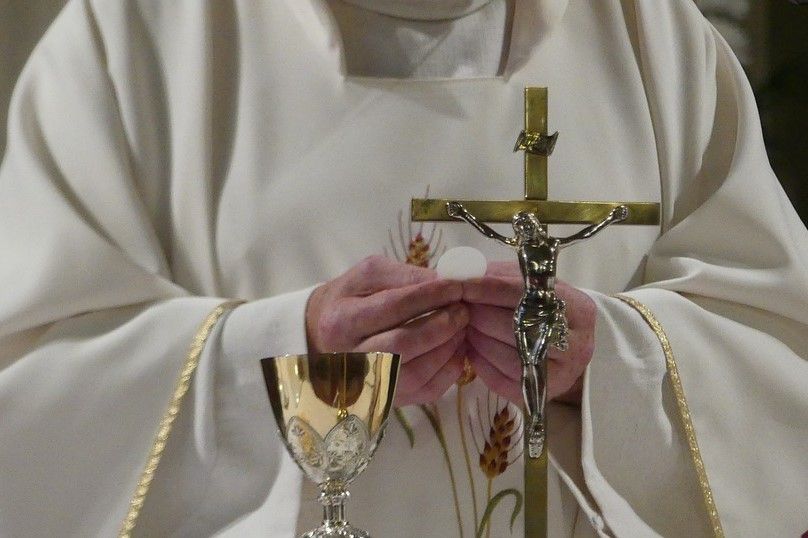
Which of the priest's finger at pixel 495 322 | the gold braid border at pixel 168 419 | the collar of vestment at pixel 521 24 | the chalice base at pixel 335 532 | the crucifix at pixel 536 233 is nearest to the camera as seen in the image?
the chalice base at pixel 335 532

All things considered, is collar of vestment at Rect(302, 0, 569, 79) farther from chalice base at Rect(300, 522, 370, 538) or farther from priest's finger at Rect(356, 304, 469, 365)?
Result: chalice base at Rect(300, 522, 370, 538)

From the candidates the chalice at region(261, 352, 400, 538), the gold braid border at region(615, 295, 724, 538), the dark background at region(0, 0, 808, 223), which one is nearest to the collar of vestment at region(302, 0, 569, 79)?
the gold braid border at region(615, 295, 724, 538)

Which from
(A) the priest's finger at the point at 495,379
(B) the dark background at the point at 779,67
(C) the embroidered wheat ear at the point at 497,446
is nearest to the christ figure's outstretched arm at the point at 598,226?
(A) the priest's finger at the point at 495,379

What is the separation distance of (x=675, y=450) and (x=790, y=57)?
184 cm

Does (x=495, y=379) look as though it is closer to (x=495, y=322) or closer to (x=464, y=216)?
(x=495, y=322)

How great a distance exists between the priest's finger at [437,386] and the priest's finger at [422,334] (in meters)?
0.06

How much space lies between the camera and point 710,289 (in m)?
2.32

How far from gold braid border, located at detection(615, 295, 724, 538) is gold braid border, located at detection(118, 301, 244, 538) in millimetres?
698

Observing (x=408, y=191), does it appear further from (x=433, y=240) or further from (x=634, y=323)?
(x=634, y=323)

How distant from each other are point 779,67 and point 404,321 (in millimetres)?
2125

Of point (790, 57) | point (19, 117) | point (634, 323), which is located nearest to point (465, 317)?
point (634, 323)

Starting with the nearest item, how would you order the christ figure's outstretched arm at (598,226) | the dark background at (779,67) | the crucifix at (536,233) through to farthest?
1. the crucifix at (536,233)
2. the christ figure's outstretched arm at (598,226)
3. the dark background at (779,67)

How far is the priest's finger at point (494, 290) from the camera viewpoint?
6.13ft

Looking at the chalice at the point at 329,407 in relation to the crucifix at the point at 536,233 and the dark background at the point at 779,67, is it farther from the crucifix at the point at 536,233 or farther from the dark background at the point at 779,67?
the dark background at the point at 779,67
